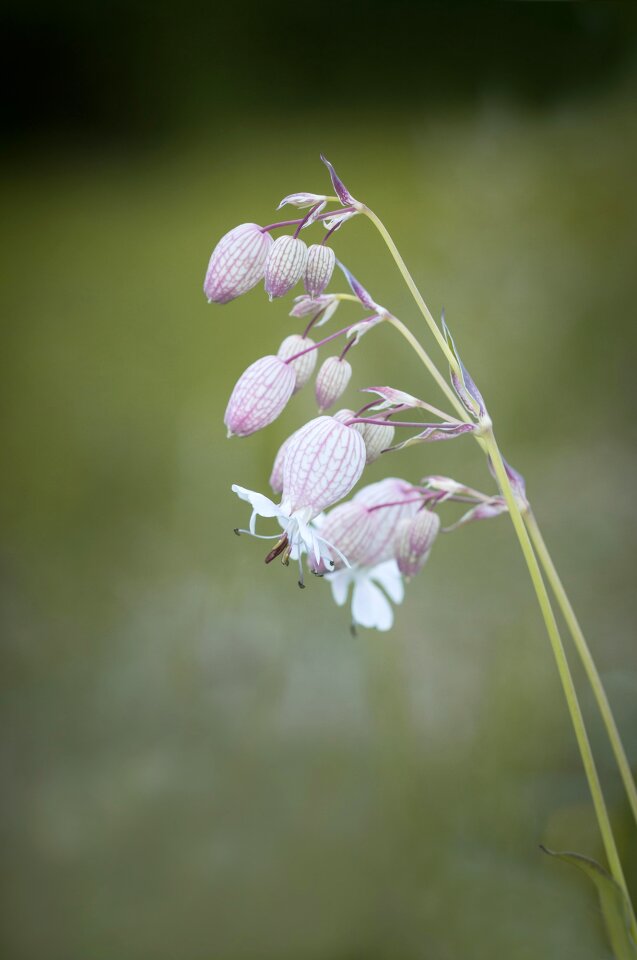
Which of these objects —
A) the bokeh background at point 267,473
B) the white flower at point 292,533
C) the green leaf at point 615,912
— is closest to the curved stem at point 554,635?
the green leaf at point 615,912

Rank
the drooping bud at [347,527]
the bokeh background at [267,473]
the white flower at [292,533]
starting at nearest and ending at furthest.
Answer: the white flower at [292,533] → the drooping bud at [347,527] → the bokeh background at [267,473]

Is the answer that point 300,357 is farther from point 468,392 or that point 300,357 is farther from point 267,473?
point 267,473

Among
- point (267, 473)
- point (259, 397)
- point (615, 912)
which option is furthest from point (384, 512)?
point (267, 473)

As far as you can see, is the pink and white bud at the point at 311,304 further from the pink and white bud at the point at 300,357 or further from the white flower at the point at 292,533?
the white flower at the point at 292,533

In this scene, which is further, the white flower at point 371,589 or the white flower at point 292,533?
the white flower at point 371,589

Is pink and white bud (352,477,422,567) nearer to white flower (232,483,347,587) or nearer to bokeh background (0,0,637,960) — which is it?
white flower (232,483,347,587)

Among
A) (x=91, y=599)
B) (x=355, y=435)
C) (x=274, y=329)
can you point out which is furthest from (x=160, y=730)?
(x=355, y=435)

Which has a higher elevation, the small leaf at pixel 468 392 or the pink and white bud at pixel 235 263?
the pink and white bud at pixel 235 263
